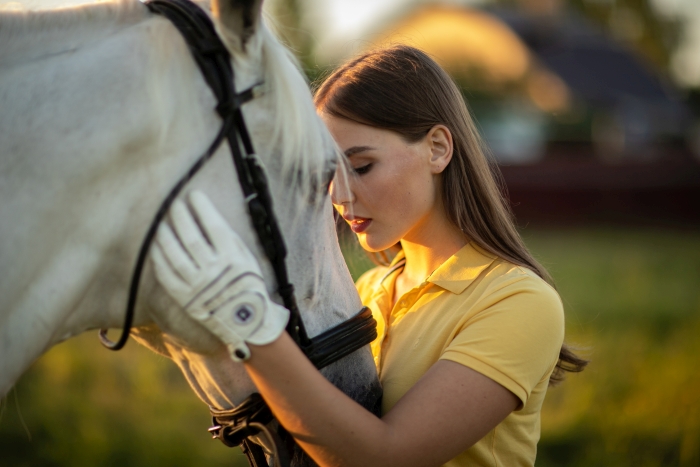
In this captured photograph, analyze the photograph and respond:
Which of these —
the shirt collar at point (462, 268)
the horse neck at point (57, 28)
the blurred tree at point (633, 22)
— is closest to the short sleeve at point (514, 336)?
the shirt collar at point (462, 268)

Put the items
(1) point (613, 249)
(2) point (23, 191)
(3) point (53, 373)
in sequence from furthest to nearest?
(1) point (613, 249) < (3) point (53, 373) < (2) point (23, 191)

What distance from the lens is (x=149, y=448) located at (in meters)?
3.98

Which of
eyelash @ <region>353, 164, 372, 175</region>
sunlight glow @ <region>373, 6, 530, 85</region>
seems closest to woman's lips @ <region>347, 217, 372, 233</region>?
eyelash @ <region>353, 164, 372, 175</region>

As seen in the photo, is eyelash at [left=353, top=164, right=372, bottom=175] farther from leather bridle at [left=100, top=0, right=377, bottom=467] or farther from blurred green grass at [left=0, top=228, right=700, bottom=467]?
blurred green grass at [left=0, top=228, right=700, bottom=467]

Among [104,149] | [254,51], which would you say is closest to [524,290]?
[254,51]

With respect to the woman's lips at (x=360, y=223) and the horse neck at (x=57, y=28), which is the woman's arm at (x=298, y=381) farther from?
the woman's lips at (x=360, y=223)

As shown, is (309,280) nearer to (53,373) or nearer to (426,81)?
(426,81)

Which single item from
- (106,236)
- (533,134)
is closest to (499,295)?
(106,236)

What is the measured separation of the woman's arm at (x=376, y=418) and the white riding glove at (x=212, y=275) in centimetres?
6

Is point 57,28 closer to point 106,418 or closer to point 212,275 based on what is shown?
point 212,275

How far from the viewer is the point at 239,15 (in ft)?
4.23

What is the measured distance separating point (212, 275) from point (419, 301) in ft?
2.87

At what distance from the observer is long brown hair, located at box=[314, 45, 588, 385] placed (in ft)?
6.23

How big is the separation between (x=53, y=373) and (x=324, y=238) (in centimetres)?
439
